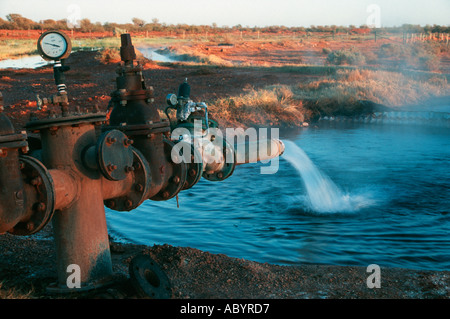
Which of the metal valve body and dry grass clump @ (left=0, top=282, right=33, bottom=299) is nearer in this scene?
the metal valve body

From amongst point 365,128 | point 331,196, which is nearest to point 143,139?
point 331,196

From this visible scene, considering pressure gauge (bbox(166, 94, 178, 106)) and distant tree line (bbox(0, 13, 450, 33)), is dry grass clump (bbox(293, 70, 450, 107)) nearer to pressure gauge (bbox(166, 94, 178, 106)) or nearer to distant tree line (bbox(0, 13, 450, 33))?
pressure gauge (bbox(166, 94, 178, 106))

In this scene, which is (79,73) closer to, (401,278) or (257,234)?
(257,234)

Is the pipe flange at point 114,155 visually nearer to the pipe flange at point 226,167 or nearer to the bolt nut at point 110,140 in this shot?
the bolt nut at point 110,140

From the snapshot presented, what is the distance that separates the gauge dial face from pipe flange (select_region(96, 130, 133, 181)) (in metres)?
0.70

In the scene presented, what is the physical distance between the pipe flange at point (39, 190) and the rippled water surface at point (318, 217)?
3.19 m

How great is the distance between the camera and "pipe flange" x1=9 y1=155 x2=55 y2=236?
3311 mm

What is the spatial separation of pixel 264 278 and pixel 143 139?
1.49 m

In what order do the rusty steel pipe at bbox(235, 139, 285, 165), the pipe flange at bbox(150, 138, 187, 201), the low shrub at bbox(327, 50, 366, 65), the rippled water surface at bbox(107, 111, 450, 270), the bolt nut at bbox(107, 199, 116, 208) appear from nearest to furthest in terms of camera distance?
the bolt nut at bbox(107, 199, 116, 208), the pipe flange at bbox(150, 138, 187, 201), the rusty steel pipe at bbox(235, 139, 285, 165), the rippled water surface at bbox(107, 111, 450, 270), the low shrub at bbox(327, 50, 366, 65)

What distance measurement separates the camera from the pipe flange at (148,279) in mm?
3686

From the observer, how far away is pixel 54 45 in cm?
378

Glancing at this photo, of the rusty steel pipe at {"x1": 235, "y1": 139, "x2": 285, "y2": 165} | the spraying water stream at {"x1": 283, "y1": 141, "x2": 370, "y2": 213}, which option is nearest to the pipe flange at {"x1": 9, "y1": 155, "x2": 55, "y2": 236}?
the rusty steel pipe at {"x1": 235, "y1": 139, "x2": 285, "y2": 165}

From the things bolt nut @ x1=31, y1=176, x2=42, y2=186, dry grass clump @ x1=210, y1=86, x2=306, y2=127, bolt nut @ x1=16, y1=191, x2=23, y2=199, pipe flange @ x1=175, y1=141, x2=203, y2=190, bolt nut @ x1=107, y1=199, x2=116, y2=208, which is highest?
bolt nut @ x1=31, y1=176, x2=42, y2=186

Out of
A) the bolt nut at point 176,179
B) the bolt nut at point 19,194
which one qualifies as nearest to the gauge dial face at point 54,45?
the bolt nut at point 19,194
